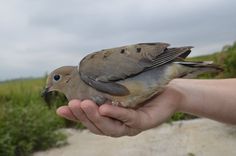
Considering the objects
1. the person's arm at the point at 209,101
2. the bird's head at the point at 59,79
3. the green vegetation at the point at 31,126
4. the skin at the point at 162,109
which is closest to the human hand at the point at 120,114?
the skin at the point at 162,109

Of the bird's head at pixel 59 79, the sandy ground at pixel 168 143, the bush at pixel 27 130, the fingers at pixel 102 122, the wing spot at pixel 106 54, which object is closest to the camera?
the fingers at pixel 102 122

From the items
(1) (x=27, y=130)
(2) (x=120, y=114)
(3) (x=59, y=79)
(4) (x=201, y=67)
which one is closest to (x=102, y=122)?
(2) (x=120, y=114)

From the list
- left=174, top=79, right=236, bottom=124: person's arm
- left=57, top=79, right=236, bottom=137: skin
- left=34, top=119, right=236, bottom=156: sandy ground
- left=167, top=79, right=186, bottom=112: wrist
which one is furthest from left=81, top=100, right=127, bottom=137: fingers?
left=34, top=119, right=236, bottom=156: sandy ground

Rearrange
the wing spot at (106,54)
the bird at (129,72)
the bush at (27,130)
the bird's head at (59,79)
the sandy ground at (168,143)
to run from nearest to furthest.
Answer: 1. the bird at (129,72)
2. the wing spot at (106,54)
3. the bird's head at (59,79)
4. the sandy ground at (168,143)
5. the bush at (27,130)

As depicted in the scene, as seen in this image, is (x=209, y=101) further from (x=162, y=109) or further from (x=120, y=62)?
(x=120, y=62)

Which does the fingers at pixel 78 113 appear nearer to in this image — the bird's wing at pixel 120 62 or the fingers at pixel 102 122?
the fingers at pixel 102 122

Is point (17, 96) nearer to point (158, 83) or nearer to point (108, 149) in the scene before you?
point (108, 149)

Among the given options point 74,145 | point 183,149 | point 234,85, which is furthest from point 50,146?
point 234,85
